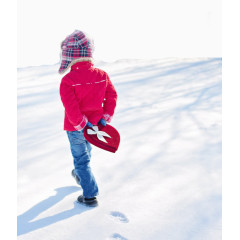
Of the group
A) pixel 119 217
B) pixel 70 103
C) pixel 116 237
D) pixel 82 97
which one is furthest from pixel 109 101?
pixel 116 237

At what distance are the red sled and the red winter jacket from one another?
0.07 metres

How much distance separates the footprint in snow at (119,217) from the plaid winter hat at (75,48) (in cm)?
104

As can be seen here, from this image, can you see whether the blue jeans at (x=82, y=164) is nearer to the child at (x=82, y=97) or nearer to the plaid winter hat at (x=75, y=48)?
the child at (x=82, y=97)

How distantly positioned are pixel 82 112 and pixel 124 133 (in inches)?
49.1

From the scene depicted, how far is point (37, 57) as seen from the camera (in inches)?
277

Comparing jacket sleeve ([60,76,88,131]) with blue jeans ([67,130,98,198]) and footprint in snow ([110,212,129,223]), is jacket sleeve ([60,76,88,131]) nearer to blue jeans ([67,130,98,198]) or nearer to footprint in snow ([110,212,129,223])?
blue jeans ([67,130,98,198])

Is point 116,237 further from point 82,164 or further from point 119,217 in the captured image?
point 82,164

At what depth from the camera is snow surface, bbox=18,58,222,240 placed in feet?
5.79

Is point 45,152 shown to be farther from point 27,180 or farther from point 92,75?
point 92,75

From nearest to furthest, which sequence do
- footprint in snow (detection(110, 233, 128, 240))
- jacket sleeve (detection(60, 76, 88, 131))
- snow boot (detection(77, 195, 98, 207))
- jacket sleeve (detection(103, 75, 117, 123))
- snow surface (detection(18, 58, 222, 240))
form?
footprint in snow (detection(110, 233, 128, 240)) → snow surface (detection(18, 58, 222, 240)) → jacket sleeve (detection(60, 76, 88, 131)) → snow boot (detection(77, 195, 98, 207)) → jacket sleeve (detection(103, 75, 117, 123))

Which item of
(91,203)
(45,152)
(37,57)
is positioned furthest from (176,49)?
(91,203)

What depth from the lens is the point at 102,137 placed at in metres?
2.05

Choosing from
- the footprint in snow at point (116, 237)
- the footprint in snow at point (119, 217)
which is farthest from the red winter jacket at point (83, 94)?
the footprint in snow at point (116, 237)

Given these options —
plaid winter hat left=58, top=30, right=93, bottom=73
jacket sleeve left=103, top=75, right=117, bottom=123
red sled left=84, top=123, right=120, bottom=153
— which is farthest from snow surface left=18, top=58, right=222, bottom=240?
plaid winter hat left=58, top=30, right=93, bottom=73
